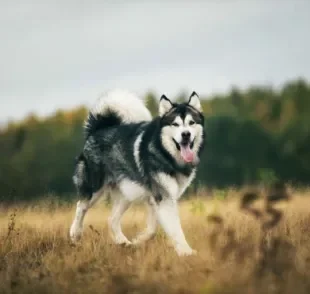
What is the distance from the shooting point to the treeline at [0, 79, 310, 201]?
46469 millimetres

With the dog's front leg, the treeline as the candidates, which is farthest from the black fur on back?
the treeline

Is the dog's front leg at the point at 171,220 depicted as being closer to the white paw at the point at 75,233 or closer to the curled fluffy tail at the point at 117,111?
A: the white paw at the point at 75,233

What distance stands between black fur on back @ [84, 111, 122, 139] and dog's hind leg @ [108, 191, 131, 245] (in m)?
1.05

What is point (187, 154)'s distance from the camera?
319 inches

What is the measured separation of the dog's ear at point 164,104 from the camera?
824cm

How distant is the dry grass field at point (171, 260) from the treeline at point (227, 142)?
29.7 metres

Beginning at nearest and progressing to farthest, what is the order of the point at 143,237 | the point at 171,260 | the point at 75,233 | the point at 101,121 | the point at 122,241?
1. the point at 171,260
2. the point at 143,237
3. the point at 122,241
4. the point at 75,233
5. the point at 101,121

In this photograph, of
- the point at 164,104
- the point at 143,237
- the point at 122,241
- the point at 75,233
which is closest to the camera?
the point at 164,104

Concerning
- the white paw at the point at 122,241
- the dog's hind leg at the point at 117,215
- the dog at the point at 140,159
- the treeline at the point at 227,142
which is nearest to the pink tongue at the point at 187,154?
the dog at the point at 140,159

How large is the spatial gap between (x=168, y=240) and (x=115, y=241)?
3.00 feet

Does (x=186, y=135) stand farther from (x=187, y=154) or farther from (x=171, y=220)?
(x=171, y=220)

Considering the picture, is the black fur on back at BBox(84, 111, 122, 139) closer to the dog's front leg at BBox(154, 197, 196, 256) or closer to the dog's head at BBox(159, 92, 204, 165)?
the dog's head at BBox(159, 92, 204, 165)

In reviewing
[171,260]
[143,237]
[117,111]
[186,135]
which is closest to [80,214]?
[143,237]

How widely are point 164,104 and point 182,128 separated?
1.56 feet
